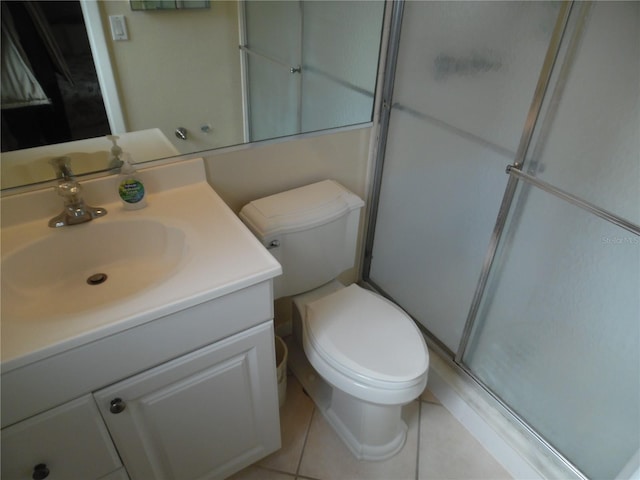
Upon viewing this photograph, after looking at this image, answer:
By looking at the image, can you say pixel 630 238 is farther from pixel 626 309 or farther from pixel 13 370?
pixel 13 370

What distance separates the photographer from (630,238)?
95 centimetres

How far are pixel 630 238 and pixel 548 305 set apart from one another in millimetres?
310

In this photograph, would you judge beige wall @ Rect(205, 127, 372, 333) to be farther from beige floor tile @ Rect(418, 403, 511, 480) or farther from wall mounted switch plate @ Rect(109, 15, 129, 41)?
→ beige floor tile @ Rect(418, 403, 511, 480)

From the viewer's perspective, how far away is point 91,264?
106 centimetres

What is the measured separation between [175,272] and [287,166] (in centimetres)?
66

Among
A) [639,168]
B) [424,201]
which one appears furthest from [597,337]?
[424,201]

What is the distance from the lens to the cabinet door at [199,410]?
0.92 m

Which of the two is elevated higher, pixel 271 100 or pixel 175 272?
pixel 271 100

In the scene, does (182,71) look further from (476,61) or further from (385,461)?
(385,461)

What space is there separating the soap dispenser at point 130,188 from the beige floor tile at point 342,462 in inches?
39.4

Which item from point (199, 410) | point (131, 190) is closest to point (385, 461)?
point (199, 410)

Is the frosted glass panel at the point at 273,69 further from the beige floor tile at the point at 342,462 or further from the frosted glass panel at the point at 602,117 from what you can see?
the beige floor tile at the point at 342,462

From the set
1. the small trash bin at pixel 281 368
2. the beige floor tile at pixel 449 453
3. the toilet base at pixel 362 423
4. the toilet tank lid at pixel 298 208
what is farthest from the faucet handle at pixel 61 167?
the beige floor tile at pixel 449 453

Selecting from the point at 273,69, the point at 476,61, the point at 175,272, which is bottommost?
the point at 175,272
